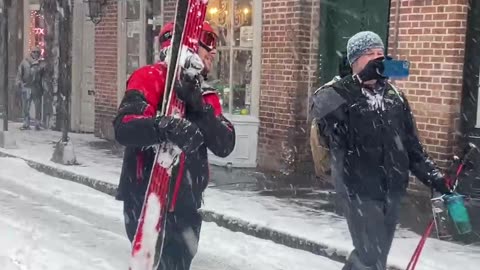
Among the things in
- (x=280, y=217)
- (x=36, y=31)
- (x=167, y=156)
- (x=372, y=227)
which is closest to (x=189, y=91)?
(x=167, y=156)

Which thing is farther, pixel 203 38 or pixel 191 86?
pixel 203 38

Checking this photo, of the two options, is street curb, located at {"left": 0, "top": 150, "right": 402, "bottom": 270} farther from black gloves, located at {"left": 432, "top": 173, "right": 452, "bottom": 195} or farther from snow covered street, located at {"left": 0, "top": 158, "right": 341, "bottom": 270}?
black gloves, located at {"left": 432, "top": 173, "right": 452, "bottom": 195}

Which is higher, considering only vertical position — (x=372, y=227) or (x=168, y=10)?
(x=168, y=10)

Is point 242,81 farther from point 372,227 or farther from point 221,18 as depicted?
point 372,227

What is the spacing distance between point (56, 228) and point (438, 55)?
4.67m

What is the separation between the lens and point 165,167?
322 cm

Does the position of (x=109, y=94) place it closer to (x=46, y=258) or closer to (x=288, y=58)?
(x=288, y=58)

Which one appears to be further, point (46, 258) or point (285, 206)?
point (285, 206)

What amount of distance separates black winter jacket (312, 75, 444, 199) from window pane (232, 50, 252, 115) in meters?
6.98

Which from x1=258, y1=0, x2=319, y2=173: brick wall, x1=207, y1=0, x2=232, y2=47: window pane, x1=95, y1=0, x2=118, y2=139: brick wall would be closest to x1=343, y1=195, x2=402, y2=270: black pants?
x1=258, y1=0, x2=319, y2=173: brick wall

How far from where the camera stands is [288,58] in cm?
1030

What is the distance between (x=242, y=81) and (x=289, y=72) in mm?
1070

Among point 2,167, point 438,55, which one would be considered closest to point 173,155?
point 438,55

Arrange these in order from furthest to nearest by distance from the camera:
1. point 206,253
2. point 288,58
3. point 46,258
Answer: point 288,58 → point 206,253 → point 46,258
